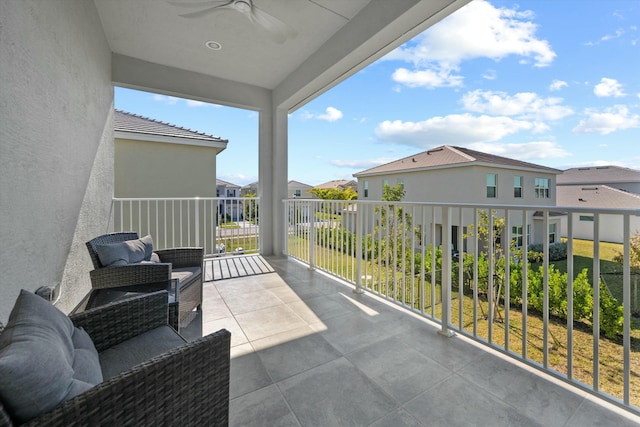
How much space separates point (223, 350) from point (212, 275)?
313 cm

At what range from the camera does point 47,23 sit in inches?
76.2

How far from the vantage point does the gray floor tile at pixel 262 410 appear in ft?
4.53

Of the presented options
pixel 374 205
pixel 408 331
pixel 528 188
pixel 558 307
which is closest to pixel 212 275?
pixel 374 205

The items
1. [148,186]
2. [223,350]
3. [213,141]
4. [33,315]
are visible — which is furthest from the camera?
[213,141]

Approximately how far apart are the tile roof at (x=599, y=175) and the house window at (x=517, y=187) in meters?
3.81

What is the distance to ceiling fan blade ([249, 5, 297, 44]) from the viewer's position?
2771mm

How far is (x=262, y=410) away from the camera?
1.46m

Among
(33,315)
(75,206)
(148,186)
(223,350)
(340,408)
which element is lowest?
(340,408)

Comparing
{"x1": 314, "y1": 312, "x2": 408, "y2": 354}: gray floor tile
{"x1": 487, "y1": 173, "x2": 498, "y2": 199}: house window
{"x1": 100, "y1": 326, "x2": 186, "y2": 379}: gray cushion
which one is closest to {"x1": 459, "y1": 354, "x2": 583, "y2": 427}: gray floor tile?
{"x1": 314, "y1": 312, "x2": 408, "y2": 354}: gray floor tile

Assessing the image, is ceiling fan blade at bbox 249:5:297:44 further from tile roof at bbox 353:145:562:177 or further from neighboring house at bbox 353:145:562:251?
tile roof at bbox 353:145:562:177

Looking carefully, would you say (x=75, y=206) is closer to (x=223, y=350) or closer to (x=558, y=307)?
(x=223, y=350)

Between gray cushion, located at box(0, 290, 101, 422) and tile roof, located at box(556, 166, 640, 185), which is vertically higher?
tile roof, located at box(556, 166, 640, 185)

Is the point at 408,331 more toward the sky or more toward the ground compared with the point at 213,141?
more toward the ground

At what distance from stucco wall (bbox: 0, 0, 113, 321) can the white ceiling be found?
1.87ft
